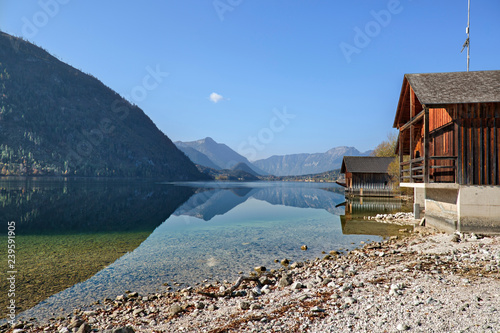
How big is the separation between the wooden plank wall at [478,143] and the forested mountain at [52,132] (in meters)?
161

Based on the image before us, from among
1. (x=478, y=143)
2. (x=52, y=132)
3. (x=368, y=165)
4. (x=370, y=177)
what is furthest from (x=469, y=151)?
(x=52, y=132)

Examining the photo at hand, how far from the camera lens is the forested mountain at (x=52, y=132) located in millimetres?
139250

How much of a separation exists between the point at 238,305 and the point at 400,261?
254 inches

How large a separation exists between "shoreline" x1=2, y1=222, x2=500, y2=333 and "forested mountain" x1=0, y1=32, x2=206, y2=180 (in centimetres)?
15548

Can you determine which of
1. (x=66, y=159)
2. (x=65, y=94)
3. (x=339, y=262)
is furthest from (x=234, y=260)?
(x=65, y=94)

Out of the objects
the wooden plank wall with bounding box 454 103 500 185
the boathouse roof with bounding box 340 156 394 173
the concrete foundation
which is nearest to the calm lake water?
the concrete foundation

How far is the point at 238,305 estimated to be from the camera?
713cm

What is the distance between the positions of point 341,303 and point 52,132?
7629 inches

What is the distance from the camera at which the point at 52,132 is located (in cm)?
15950

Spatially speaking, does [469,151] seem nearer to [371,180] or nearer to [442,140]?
[442,140]

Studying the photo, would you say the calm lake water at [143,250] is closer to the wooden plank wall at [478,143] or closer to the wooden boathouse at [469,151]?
the wooden boathouse at [469,151]

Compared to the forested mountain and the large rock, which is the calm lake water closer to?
the large rock

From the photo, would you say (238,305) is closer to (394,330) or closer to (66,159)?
(394,330)

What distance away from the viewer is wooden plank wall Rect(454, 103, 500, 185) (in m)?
12.8
